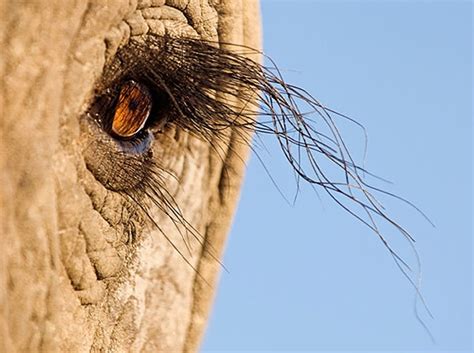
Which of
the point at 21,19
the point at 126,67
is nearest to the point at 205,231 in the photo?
the point at 126,67

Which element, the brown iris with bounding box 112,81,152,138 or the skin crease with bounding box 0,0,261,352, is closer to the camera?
the skin crease with bounding box 0,0,261,352

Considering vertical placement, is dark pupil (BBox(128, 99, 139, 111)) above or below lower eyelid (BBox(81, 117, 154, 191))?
above

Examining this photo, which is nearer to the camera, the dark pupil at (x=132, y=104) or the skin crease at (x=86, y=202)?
the skin crease at (x=86, y=202)

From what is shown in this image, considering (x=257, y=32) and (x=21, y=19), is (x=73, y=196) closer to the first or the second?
(x=21, y=19)

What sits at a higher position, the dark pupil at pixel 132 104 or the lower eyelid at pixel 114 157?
the dark pupil at pixel 132 104

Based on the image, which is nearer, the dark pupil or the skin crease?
the skin crease
